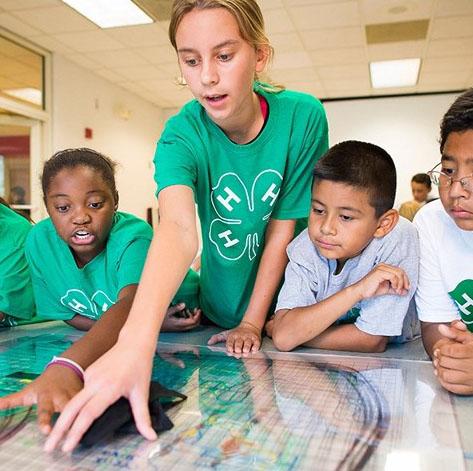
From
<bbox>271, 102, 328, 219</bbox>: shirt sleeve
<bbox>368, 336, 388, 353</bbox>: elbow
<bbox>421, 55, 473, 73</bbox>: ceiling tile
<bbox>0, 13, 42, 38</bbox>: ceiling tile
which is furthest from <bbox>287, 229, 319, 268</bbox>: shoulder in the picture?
<bbox>421, 55, 473, 73</bbox>: ceiling tile

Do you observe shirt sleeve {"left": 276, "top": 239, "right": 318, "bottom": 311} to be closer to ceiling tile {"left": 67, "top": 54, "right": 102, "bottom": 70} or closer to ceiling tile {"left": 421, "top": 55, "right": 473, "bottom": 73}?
ceiling tile {"left": 67, "top": 54, "right": 102, "bottom": 70}

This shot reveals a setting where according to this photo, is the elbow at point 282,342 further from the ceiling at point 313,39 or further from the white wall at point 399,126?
the white wall at point 399,126

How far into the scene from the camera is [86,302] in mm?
1331

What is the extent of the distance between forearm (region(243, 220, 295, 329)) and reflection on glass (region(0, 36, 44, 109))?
15.7 ft

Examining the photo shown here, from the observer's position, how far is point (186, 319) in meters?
1.34

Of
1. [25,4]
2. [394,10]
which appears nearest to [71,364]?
[25,4]

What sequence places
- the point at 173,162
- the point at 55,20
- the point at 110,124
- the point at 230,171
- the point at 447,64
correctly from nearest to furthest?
1. the point at 173,162
2. the point at 230,171
3. the point at 55,20
4. the point at 447,64
5. the point at 110,124

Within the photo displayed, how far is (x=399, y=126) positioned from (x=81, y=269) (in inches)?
289

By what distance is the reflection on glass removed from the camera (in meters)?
5.25

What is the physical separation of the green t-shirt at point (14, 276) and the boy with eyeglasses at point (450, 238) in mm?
1058

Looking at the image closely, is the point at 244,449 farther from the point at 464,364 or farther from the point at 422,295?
the point at 422,295

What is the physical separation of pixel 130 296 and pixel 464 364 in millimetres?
666

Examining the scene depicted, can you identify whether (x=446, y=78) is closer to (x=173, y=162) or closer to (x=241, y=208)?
(x=241, y=208)

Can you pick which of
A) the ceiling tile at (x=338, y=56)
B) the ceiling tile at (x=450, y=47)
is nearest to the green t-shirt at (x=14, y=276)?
the ceiling tile at (x=338, y=56)
